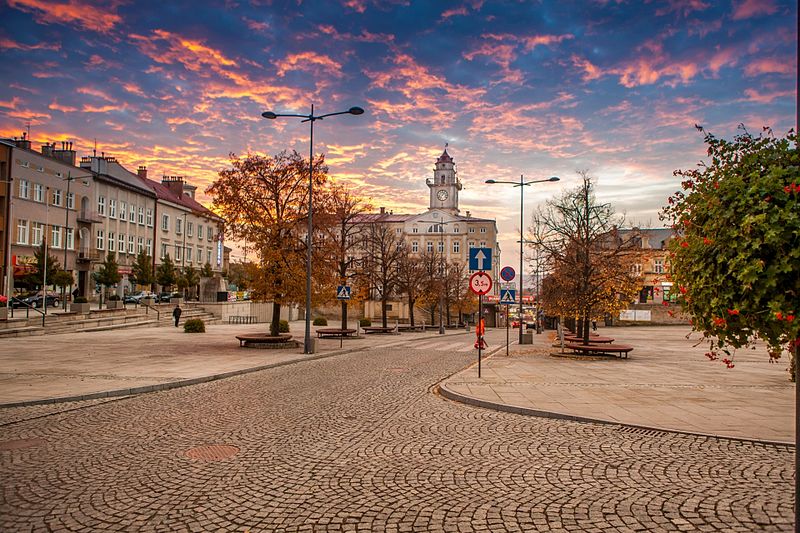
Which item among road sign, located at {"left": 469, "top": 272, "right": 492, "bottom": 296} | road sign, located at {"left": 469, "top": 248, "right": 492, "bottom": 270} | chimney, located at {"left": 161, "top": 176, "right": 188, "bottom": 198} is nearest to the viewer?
road sign, located at {"left": 469, "top": 272, "right": 492, "bottom": 296}

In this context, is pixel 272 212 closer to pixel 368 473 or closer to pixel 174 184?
pixel 368 473

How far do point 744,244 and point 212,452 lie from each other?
6417mm

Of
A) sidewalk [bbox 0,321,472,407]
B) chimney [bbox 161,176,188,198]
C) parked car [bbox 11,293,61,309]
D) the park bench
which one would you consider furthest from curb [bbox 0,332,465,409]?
chimney [bbox 161,176,188,198]

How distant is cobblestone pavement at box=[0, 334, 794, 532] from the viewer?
504cm

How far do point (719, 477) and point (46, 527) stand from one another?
674 centimetres

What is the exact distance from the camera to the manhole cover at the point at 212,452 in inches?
277

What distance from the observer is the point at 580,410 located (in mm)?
10352

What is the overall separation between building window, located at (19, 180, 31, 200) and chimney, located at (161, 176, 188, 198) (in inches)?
1169

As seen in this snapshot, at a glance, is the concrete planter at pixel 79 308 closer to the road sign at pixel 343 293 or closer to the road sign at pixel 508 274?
the road sign at pixel 343 293

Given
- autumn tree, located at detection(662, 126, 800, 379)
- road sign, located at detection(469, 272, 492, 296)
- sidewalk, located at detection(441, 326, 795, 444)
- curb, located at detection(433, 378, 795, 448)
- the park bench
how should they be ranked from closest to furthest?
1. autumn tree, located at detection(662, 126, 800, 379)
2. curb, located at detection(433, 378, 795, 448)
3. sidewalk, located at detection(441, 326, 795, 444)
4. road sign, located at detection(469, 272, 492, 296)
5. the park bench

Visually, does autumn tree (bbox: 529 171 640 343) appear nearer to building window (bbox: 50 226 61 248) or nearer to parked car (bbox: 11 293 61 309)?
parked car (bbox: 11 293 61 309)

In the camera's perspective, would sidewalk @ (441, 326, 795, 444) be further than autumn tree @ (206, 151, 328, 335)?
No

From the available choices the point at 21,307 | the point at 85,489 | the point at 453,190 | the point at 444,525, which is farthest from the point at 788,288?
the point at 453,190

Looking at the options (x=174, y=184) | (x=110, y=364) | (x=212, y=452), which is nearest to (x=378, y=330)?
(x=110, y=364)
